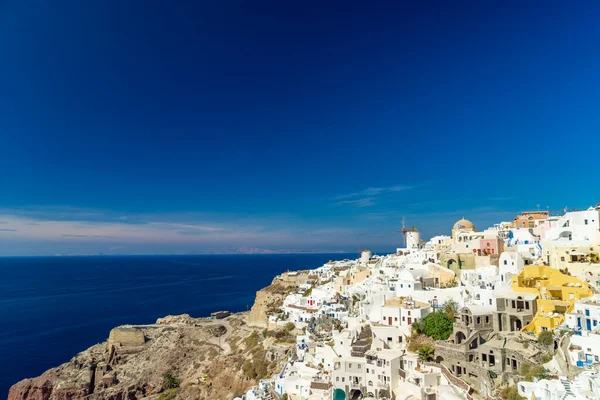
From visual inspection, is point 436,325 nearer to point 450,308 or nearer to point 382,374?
point 450,308

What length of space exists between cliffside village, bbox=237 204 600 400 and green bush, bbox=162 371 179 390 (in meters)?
22.4

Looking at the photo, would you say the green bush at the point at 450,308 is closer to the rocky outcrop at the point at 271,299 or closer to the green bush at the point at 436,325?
the green bush at the point at 436,325

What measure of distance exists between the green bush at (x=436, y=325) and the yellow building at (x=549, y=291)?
538 cm

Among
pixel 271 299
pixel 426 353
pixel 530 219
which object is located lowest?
pixel 271 299

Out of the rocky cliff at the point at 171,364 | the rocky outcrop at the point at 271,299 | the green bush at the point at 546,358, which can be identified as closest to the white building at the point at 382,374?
the green bush at the point at 546,358

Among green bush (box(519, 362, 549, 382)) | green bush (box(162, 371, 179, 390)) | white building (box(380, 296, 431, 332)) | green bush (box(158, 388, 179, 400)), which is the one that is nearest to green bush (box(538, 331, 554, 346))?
green bush (box(519, 362, 549, 382))

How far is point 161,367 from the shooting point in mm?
55562

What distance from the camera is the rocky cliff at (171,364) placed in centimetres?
4534

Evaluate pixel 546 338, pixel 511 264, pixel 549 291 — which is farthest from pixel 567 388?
pixel 511 264

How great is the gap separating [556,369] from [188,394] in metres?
40.9

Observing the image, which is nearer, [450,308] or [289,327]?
[450,308]

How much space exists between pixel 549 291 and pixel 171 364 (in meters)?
50.5

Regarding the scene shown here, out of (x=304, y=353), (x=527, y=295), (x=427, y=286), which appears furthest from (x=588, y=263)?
(x=304, y=353)

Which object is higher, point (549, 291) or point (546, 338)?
point (549, 291)
